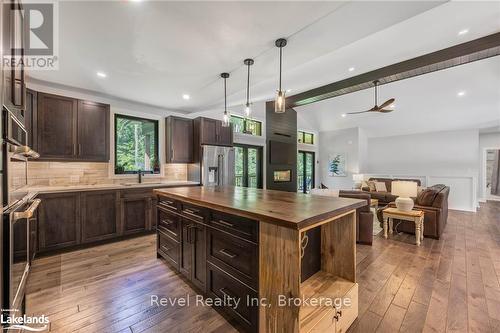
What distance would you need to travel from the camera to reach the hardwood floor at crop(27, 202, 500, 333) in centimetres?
168

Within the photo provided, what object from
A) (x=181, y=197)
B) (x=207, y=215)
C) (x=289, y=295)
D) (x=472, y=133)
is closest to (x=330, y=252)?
(x=289, y=295)

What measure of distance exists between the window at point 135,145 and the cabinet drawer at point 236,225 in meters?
3.14

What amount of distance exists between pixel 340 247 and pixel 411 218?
2.59 meters

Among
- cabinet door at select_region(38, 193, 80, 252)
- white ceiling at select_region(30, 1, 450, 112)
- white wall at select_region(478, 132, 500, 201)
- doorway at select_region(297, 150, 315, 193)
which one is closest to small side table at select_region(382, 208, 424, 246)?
white ceiling at select_region(30, 1, 450, 112)

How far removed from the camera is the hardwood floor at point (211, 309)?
5.52 ft

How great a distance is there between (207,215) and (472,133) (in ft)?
30.4

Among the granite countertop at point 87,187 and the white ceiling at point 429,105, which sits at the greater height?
the white ceiling at point 429,105

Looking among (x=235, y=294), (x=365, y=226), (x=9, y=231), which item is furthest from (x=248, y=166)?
(x=9, y=231)

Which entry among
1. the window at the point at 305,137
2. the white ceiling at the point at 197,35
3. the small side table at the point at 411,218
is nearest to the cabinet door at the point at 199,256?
the white ceiling at the point at 197,35

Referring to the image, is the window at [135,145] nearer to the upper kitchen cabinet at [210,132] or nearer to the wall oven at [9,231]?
the upper kitchen cabinet at [210,132]

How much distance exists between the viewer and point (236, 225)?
1.56m

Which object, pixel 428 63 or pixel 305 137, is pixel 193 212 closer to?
pixel 428 63

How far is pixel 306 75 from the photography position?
12.4ft

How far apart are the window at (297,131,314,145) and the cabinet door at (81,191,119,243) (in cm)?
699
